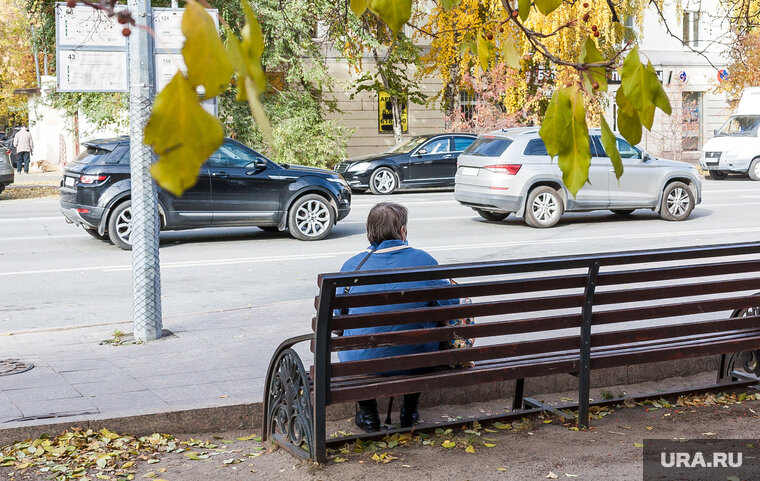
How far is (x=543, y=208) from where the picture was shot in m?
16.6

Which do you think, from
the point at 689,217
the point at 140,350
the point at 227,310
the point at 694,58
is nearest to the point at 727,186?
the point at 689,217

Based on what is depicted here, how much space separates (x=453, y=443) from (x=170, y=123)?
4025 millimetres

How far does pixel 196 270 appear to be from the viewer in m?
12.0

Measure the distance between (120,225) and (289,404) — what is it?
9.63 meters

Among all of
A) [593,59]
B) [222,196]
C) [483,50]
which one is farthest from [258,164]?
[593,59]

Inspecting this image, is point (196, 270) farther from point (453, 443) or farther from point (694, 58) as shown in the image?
point (694, 58)

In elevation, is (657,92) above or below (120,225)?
above

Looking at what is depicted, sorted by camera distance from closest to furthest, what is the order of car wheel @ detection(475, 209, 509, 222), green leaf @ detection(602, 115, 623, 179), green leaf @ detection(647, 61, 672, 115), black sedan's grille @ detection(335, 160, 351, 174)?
1. green leaf @ detection(647, 61, 672, 115)
2. green leaf @ detection(602, 115, 623, 179)
3. car wheel @ detection(475, 209, 509, 222)
4. black sedan's grille @ detection(335, 160, 351, 174)

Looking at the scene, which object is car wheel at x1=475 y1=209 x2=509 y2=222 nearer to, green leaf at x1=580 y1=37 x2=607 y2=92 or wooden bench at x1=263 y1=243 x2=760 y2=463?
wooden bench at x1=263 y1=243 x2=760 y2=463

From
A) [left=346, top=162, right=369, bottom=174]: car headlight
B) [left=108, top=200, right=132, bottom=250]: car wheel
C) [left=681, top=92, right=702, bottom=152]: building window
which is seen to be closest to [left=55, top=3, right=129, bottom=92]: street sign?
[left=108, top=200, right=132, bottom=250]: car wheel

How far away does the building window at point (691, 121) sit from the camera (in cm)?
3647

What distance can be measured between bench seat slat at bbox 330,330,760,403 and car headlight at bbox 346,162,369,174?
64.0 ft

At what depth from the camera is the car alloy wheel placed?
2509cm

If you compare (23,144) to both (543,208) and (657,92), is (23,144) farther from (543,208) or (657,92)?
(657,92)
